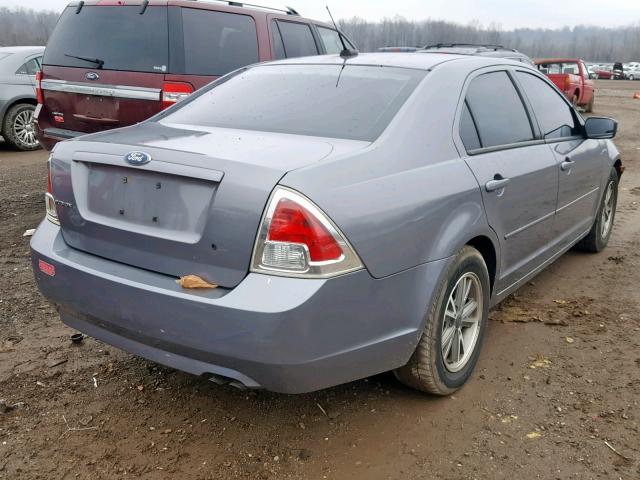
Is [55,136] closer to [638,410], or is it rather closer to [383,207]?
[383,207]

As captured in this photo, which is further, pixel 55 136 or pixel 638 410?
pixel 55 136

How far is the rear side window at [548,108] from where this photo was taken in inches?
156

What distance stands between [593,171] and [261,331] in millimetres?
3416

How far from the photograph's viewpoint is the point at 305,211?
2221 millimetres

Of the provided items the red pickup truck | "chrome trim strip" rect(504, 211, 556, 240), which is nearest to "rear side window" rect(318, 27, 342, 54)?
"chrome trim strip" rect(504, 211, 556, 240)

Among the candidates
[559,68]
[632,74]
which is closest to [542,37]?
[632,74]

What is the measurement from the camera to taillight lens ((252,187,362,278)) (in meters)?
2.22

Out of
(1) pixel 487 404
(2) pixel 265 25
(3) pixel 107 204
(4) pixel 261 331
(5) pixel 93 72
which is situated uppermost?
(2) pixel 265 25

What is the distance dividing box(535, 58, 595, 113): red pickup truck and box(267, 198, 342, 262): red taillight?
56.3ft

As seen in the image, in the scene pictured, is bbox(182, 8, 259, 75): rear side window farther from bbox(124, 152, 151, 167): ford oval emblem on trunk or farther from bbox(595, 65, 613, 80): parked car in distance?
bbox(595, 65, 613, 80): parked car in distance

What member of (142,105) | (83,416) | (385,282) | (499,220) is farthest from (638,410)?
(142,105)

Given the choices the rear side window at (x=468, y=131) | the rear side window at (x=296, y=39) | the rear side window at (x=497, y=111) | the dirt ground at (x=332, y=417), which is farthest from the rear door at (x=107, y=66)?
the rear side window at (x=468, y=131)

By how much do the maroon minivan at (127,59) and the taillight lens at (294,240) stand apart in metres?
3.60

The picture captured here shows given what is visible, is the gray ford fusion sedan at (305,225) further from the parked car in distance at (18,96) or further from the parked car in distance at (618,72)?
the parked car in distance at (618,72)
